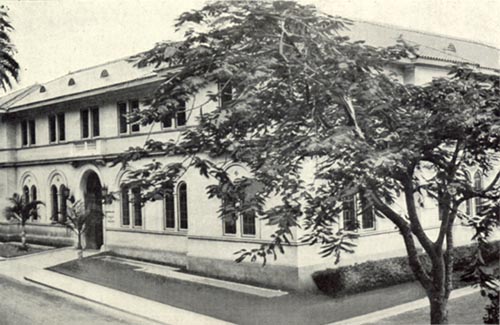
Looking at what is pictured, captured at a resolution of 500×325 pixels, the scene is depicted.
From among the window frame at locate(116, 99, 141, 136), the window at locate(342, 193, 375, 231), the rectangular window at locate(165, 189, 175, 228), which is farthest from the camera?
the window frame at locate(116, 99, 141, 136)

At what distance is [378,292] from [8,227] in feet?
60.9

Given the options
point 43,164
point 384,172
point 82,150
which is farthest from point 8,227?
point 384,172

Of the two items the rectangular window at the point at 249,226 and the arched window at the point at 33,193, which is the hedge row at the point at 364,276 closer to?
the rectangular window at the point at 249,226

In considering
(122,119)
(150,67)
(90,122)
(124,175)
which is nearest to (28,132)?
(90,122)

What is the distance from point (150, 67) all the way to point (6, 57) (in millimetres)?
7632

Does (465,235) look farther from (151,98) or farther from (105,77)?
(151,98)

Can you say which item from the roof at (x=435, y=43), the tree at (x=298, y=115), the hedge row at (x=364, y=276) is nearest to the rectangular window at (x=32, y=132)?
the roof at (x=435, y=43)

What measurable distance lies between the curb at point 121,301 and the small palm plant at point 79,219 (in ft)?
7.32

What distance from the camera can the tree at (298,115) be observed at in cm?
650

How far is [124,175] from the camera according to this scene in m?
21.8

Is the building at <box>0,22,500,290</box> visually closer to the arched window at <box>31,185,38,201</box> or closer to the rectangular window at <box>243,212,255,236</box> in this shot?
the rectangular window at <box>243,212,255,236</box>

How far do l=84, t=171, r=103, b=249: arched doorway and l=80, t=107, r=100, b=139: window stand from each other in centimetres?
175

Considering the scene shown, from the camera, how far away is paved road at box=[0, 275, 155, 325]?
44.4 feet

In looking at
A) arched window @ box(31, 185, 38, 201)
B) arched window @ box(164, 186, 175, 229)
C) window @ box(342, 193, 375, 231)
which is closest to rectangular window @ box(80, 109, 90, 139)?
arched window @ box(31, 185, 38, 201)
